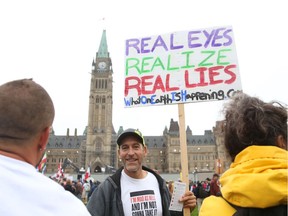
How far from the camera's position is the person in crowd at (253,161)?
3.98 feet

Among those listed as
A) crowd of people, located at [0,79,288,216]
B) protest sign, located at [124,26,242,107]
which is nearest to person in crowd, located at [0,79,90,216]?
crowd of people, located at [0,79,288,216]

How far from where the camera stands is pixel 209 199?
147 cm

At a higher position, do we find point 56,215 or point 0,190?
point 0,190

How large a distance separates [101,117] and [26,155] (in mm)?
78331

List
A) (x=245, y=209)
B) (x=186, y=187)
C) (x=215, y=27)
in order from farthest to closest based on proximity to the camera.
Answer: (x=215, y=27) < (x=186, y=187) < (x=245, y=209)

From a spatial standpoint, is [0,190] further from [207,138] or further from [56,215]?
[207,138]

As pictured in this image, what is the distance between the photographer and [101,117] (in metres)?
78.8

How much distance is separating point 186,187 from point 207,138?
8621 cm

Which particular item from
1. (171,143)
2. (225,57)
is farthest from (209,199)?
(171,143)

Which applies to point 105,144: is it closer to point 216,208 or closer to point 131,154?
point 131,154

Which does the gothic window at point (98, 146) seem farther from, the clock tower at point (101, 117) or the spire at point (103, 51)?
the spire at point (103, 51)

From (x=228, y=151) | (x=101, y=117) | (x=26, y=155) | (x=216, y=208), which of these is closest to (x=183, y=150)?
(x=228, y=151)

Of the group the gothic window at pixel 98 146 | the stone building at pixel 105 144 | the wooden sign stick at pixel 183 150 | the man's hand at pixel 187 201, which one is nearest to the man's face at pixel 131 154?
the wooden sign stick at pixel 183 150

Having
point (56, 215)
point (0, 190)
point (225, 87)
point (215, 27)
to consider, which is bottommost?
point (56, 215)
